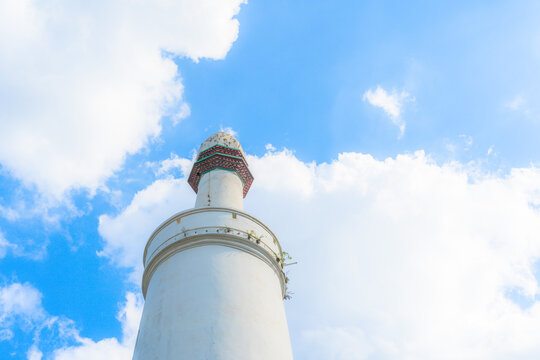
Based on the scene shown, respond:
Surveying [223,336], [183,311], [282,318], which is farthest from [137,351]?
[282,318]

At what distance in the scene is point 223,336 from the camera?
1747cm

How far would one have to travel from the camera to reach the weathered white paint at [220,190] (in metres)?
26.9

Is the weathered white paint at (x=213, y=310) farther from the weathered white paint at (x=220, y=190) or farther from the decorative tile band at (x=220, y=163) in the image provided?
the decorative tile band at (x=220, y=163)

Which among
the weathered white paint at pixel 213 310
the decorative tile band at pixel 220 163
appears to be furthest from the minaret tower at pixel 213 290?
the decorative tile band at pixel 220 163

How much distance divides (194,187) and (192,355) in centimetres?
1607

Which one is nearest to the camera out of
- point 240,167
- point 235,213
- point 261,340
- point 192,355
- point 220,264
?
point 192,355

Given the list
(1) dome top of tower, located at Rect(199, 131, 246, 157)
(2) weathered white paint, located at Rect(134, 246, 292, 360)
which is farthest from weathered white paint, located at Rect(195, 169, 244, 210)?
(2) weathered white paint, located at Rect(134, 246, 292, 360)

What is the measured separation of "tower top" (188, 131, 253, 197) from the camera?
30234 mm

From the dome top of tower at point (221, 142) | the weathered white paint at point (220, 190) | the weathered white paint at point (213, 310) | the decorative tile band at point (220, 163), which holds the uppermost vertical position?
the dome top of tower at point (221, 142)

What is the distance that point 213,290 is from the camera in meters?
19.2

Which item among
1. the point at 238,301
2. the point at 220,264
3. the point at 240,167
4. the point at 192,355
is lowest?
the point at 192,355

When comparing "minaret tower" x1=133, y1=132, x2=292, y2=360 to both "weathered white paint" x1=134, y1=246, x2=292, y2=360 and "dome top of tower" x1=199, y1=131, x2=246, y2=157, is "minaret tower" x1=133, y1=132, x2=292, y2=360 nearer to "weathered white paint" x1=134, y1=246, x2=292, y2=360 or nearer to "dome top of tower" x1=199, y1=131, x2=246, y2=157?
"weathered white paint" x1=134, y1=246, x2=292, y2=360

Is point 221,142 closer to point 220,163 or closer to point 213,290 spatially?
point 220,163

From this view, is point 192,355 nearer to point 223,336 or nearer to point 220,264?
point 223,336
